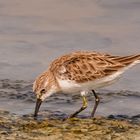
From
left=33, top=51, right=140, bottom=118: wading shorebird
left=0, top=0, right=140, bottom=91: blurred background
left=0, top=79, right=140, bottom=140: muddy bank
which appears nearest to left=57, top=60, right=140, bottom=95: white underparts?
left=33, top=51, right=140, bottom=118: wading shorebird

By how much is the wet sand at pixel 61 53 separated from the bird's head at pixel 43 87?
A: 317 mm

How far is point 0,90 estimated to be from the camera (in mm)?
14641

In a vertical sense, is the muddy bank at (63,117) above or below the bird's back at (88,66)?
below

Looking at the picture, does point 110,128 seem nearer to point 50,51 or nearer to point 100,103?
point 100,103

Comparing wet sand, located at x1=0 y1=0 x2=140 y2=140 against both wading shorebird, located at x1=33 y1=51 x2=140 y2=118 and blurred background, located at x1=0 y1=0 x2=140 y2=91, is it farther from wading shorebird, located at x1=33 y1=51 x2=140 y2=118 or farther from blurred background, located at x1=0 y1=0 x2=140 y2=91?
wading shorebird, located at x1=33 y1=51 x2=140 y2=118

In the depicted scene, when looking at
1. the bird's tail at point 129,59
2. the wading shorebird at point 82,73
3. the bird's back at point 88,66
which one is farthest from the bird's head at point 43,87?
the bird's tail at point 129,59

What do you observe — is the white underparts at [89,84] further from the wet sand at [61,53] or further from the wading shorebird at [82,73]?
the wet sand at [61,53]

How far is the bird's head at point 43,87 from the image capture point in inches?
502

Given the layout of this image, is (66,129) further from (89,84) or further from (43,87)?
(43,87)

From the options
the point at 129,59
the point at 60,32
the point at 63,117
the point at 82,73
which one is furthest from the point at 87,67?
the point at 60,32

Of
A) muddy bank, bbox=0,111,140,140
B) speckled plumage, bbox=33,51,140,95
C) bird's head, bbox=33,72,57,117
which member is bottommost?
muddy bank, bbox=0,111,140,140

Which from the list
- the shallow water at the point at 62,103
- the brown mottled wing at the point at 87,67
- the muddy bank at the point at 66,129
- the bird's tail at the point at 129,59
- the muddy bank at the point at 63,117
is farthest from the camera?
the shallow water at the point at 62,103

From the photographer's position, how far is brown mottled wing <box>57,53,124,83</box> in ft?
40.6

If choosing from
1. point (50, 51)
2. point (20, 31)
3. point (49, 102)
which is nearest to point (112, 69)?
point (49, 102)
